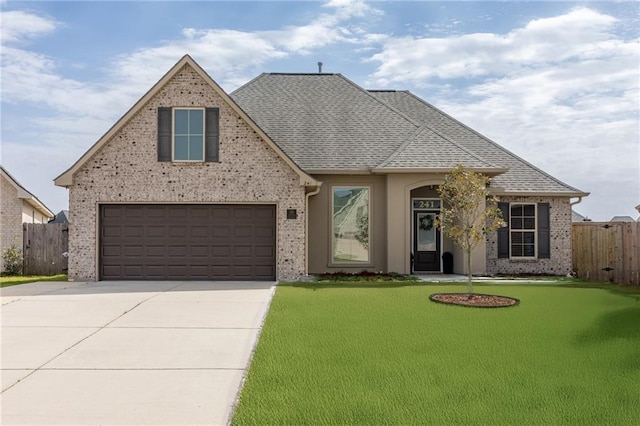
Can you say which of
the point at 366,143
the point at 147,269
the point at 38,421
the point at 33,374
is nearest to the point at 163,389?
the point at 38,421

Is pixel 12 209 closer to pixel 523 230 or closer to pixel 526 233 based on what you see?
pixel 523 230

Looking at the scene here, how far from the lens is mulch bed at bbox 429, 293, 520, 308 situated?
41.4 ft

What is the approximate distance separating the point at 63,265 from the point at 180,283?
23.8 ft

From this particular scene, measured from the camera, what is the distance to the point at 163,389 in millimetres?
6742

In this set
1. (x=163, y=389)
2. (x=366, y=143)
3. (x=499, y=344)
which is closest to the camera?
(x=163, y=389)

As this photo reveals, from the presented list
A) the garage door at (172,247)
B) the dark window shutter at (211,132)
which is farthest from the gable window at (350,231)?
the dark window shutter at (211,132)

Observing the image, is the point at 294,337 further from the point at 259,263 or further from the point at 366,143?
the point at 366,143

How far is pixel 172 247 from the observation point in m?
18.2

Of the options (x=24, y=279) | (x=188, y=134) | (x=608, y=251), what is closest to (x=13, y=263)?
(x=24, y=279)

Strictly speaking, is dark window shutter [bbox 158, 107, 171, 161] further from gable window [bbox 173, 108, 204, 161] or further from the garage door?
the garage door

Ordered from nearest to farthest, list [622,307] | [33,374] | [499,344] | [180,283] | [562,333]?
[33,374] < [499,344] < [562,333] < [622,307] < [180,283]

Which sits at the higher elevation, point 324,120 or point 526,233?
point 324,120

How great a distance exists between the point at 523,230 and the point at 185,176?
475 inches

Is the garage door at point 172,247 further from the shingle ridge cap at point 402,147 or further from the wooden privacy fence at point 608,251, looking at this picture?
the wooden privacy fence at point 608,251
